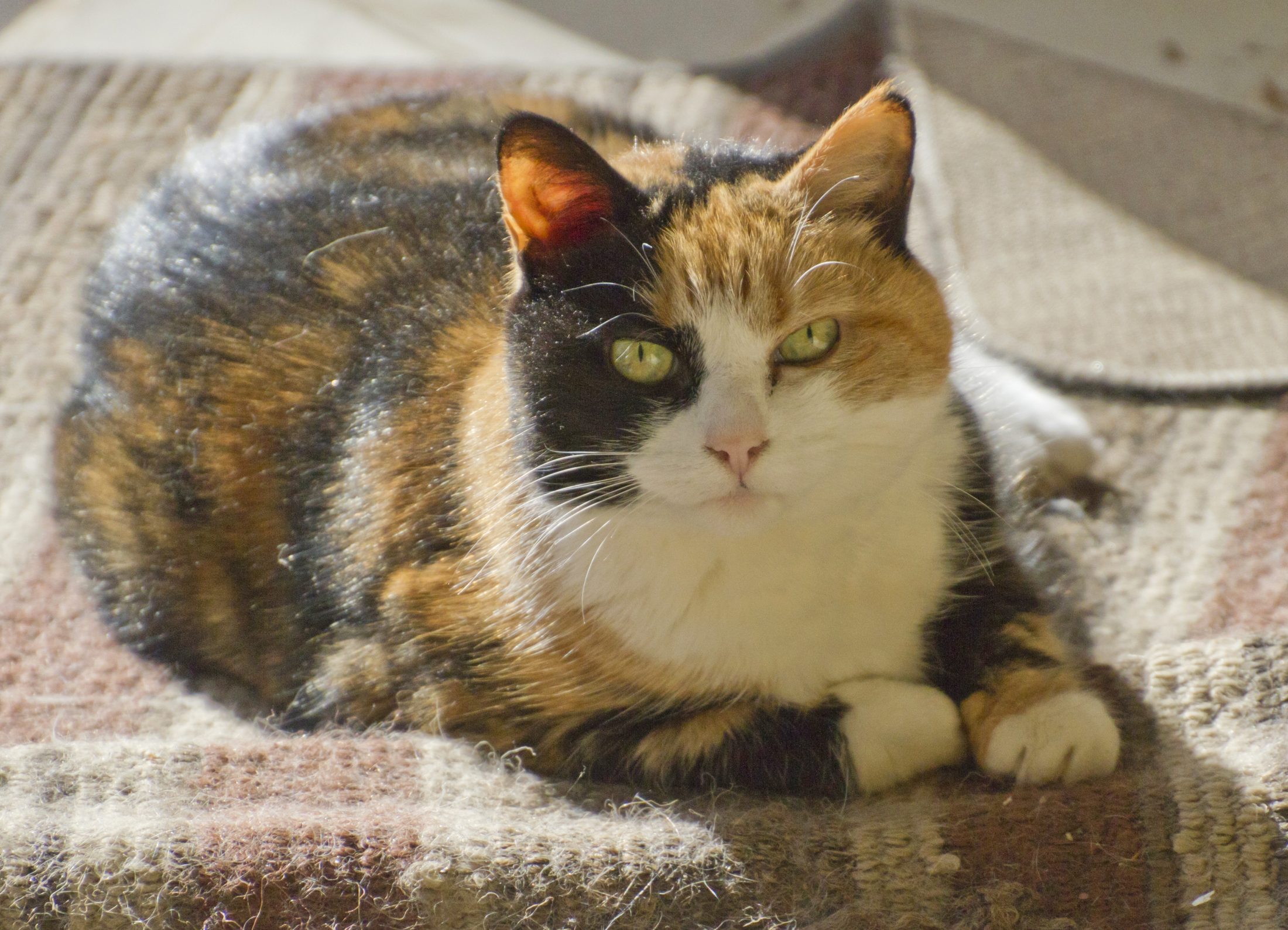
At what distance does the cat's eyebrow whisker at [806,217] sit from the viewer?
927mm

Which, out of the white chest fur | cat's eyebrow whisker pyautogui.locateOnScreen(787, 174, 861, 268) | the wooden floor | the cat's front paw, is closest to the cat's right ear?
cat's eyebrow whisker pyautogui.locateOnScreen(787, 174, 861, 268)

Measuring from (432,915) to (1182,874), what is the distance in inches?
20.7

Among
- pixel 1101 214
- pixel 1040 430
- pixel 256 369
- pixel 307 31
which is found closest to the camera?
pixel 256 369

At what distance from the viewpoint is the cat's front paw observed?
3.21 feet

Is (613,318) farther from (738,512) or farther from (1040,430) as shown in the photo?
(1040,430)

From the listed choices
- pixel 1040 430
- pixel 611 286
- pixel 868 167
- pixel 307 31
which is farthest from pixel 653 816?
pixel 307 31

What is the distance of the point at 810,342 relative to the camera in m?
0.91

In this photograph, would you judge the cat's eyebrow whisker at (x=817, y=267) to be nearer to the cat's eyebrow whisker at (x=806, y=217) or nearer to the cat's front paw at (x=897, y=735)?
the cat's eyebrow whisker at (x=806, y=217)

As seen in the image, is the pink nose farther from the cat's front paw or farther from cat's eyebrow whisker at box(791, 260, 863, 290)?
the cat's front paw

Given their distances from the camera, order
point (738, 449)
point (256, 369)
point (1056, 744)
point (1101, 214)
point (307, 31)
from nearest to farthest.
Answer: point (738, 449)
point (1056, 744)
point (256, 369)
point (1101, 214)
point (307, 31)

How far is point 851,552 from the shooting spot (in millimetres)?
1008

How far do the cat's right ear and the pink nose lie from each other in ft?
0.65

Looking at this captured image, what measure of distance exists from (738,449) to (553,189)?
24 centimetres

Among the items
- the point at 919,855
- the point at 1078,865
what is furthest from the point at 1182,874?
the point at 919,855
